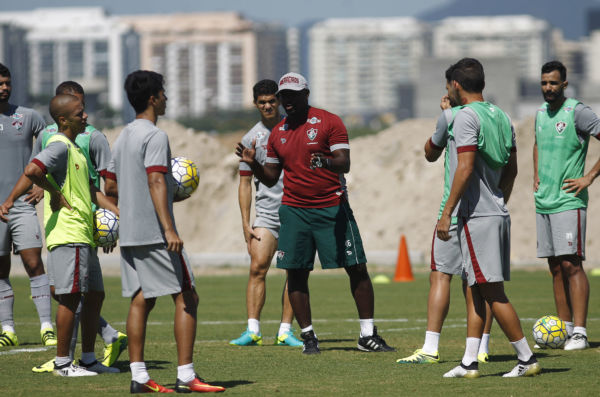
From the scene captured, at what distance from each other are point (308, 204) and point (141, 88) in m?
2.62

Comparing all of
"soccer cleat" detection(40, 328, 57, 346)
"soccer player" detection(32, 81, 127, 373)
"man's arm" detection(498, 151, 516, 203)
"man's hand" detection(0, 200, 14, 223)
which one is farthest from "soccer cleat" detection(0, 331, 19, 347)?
"man's arm" detection(498, 151, 516, 203)

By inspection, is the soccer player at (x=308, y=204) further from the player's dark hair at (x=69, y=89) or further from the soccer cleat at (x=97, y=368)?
the soccer cleat at (x=97, y=368)

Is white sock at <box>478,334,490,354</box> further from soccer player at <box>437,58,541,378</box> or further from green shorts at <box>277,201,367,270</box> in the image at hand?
green shorts at <box>277,201,367,270</box>

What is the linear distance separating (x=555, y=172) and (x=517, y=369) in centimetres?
262

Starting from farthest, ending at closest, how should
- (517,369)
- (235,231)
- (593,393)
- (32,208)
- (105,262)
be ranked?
(235,231) → (105,262) → (32,208) → (517,369) → (593,393)

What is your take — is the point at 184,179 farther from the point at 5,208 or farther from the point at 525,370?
the point at 525,370

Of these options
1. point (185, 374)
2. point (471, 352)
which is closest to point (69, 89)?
point (185, 374)

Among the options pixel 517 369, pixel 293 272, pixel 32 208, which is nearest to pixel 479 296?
pixel 517 369

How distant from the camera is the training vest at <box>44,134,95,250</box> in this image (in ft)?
27.8

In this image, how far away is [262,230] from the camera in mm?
11109

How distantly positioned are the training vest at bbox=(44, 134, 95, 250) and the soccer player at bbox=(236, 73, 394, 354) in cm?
164

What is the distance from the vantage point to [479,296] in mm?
8492

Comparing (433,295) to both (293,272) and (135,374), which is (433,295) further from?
(135,374)

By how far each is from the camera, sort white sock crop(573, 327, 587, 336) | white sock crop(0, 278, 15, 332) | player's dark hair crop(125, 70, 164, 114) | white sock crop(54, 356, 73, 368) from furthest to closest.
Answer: white sock crop(0, 278, 15, 332) < white sock crop(573, 327, 587, 336) < white sock crop(54, 356, 73, 368) < player's dark hair crop(125, 70, 164, 114)
